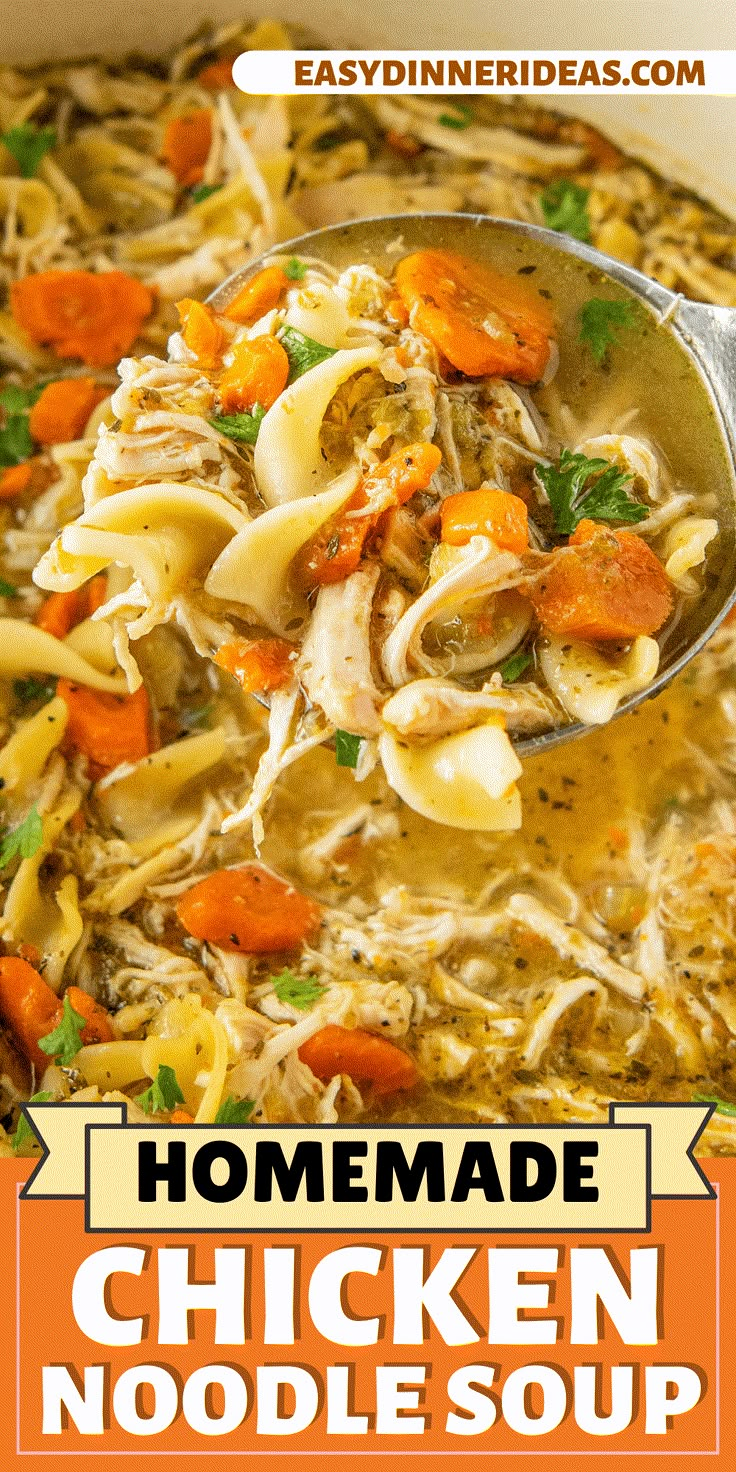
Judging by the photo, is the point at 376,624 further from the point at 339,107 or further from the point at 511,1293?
the point at 339,107

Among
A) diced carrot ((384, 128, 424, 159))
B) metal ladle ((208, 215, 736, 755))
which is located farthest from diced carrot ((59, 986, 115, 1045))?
diced carrot ((384, 128, 424, 159))

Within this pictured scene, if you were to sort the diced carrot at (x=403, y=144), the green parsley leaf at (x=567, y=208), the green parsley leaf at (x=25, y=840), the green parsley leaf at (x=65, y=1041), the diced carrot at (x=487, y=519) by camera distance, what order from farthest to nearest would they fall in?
the diced carrot at (x=403, y=144), the green parsley leaf at (x=567, y=208), the green parsley leaf at (x=25, y=840), the green parsley leaf at (x=65, y=1041), the diced carrot at (x=487, y=519)

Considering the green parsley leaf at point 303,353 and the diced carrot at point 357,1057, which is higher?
the green parsley leaf at point 303,353

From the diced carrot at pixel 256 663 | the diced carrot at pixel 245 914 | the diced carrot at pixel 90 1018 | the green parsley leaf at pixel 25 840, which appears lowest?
the diced carrot at pixel 90 1018

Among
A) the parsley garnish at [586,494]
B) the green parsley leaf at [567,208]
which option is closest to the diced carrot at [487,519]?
the parsley garnish at [586,494]

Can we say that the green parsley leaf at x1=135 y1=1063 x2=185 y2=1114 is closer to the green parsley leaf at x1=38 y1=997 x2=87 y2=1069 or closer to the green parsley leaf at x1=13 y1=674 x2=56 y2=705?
the green parsley leaf at x1=38 y1=997 x2=87 y2=1069

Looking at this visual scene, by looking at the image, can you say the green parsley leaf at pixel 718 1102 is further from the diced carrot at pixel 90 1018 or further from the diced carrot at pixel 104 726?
the diced carrot at pixel 104 726
